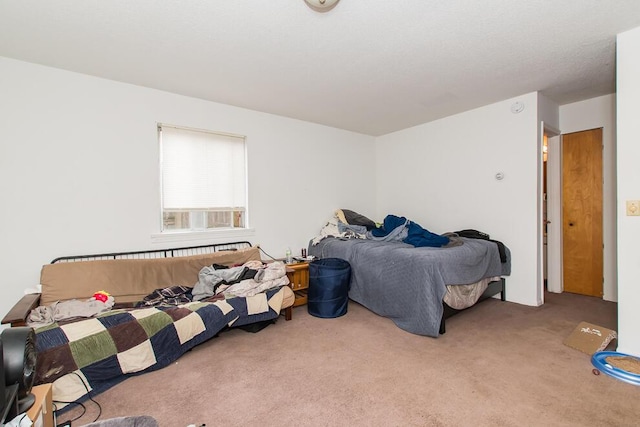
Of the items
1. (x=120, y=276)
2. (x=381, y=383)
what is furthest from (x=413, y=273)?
(x=120, y=276)

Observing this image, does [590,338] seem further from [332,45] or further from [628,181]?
[332,45]

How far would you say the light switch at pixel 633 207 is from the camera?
217cm

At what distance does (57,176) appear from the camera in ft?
8.66

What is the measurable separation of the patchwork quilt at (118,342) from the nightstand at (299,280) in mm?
843

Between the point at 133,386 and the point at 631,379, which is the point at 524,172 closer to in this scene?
the point at 631,379

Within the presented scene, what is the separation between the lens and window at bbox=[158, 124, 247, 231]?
3.24 m

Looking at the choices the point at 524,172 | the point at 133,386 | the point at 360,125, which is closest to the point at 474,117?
the point at 524,172

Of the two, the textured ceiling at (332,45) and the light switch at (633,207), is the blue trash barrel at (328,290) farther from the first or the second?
the light switch at (633,207)

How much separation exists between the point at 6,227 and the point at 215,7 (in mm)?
2472

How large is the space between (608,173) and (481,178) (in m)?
1.41

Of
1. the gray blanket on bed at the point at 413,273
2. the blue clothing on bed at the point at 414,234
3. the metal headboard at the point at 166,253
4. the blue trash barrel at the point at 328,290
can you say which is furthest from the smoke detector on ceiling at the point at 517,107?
the metal headboard at the point at 166,253

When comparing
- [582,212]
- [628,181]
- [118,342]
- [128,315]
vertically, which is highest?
[628,181]

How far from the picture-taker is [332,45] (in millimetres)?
2248

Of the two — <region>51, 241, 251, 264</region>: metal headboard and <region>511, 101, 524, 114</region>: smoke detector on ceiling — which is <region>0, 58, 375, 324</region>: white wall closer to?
<region>51, 241, 251, 264</region>: metal headboard
